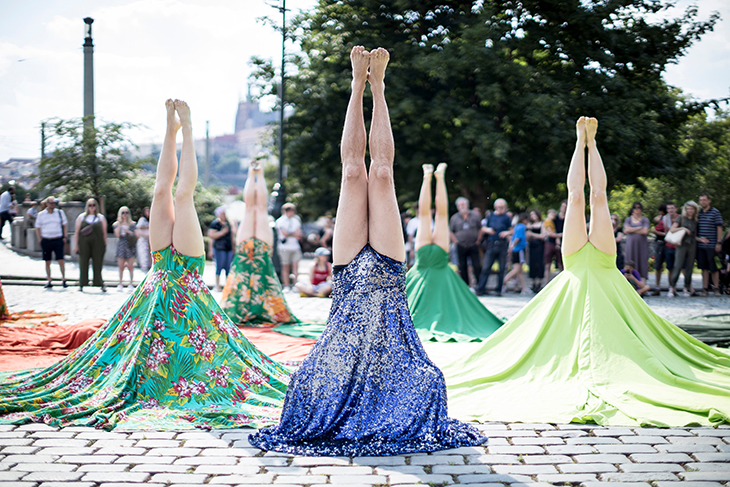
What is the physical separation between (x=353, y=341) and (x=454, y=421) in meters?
0.95

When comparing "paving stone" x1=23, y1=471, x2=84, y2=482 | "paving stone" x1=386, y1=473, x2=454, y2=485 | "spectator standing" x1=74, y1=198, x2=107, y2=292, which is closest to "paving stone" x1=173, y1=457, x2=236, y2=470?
"paving stone" x1=23, y1=471, x2=84, y2=482

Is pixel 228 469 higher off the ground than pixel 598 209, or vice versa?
pixel 598 209

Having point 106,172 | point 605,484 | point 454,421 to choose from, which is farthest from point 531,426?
point 106,172

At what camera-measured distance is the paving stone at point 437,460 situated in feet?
12.5

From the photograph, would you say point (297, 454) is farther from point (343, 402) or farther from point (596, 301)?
point (596, 301)

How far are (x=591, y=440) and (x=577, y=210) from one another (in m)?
2.68

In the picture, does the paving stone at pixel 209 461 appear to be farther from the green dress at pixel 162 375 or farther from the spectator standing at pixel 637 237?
the spectator standing at pixel 637 237

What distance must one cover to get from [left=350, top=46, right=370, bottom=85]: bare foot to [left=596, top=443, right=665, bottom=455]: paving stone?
297cm

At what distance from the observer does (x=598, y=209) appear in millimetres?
6238

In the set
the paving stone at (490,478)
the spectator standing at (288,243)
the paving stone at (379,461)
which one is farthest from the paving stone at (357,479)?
the spectator standing at (288,243)

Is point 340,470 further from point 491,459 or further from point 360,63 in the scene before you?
point 360,63

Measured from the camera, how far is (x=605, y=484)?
347 cm

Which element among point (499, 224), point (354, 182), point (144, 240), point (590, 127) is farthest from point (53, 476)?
point (144, 240)

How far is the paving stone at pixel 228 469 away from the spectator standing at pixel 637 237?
11.8 meters
